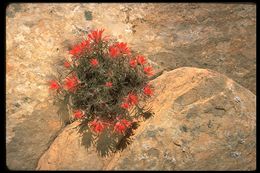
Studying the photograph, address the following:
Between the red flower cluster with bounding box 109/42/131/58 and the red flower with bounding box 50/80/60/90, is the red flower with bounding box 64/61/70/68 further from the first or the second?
the red flower cluster with bounding box 109/42/131/58

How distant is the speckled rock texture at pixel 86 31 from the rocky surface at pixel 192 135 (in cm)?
66

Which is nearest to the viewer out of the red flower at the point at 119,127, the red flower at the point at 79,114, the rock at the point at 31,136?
the red flower at the point at 119,127

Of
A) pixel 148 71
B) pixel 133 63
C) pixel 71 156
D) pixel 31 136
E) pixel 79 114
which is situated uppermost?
pixel 133 63

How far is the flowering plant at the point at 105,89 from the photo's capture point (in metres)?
5.07

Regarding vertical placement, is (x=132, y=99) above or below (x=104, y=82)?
below

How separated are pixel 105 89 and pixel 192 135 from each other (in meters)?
1.29

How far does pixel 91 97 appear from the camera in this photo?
202 inches

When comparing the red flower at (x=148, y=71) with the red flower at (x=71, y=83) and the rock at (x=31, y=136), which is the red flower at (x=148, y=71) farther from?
the rock at (x=31, y=136)

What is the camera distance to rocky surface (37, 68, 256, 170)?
4.76 m

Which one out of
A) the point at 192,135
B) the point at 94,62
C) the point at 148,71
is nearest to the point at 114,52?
the point at 94,62

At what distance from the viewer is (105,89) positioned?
5.05 meters

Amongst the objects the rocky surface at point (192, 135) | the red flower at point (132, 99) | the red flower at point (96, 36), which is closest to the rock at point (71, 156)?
the rocky surface at point (192, 135)

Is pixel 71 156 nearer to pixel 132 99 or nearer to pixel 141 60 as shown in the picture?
pixel 132 99

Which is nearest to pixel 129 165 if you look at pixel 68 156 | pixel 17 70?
pixel 68 156
